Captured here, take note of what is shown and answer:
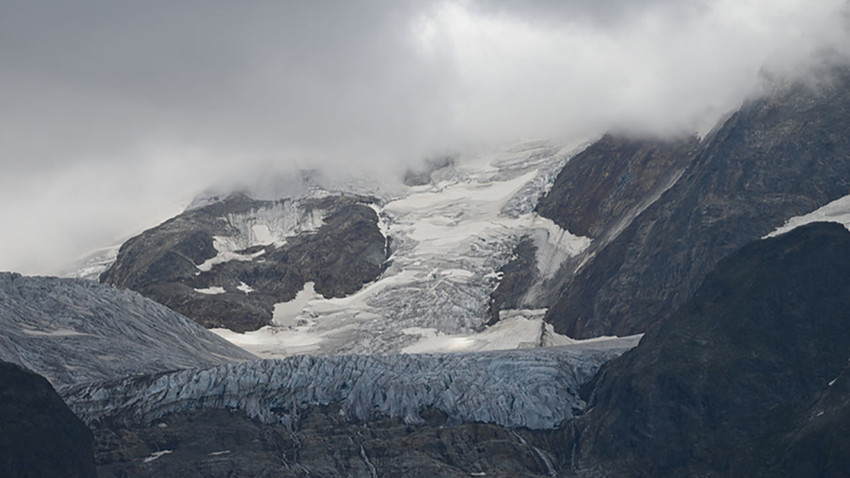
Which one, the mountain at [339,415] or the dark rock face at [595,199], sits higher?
the dark rock face at [595,199]

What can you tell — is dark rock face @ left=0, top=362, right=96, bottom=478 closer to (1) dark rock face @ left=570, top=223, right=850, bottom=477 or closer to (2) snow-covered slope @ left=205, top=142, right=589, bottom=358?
(1) dark rock face @ left=570, top=223, right=850, bottom=477

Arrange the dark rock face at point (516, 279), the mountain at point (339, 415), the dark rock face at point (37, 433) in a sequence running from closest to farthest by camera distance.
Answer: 1. the dark rock face at point (37, 433)
2. the mountain at point (339, 415)
3. the dark rock face at point (516, 279)

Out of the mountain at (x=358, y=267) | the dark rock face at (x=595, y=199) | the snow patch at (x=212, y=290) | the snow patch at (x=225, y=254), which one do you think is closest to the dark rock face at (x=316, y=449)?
the mountain at (x=358, y=267)

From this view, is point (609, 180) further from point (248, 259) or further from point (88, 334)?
point (88, 334)

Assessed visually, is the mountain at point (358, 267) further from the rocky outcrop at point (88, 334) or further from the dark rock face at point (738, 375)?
the dark rock face at point (738, 375)

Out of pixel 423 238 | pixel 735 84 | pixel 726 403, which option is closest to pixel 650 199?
pixel 735 84
